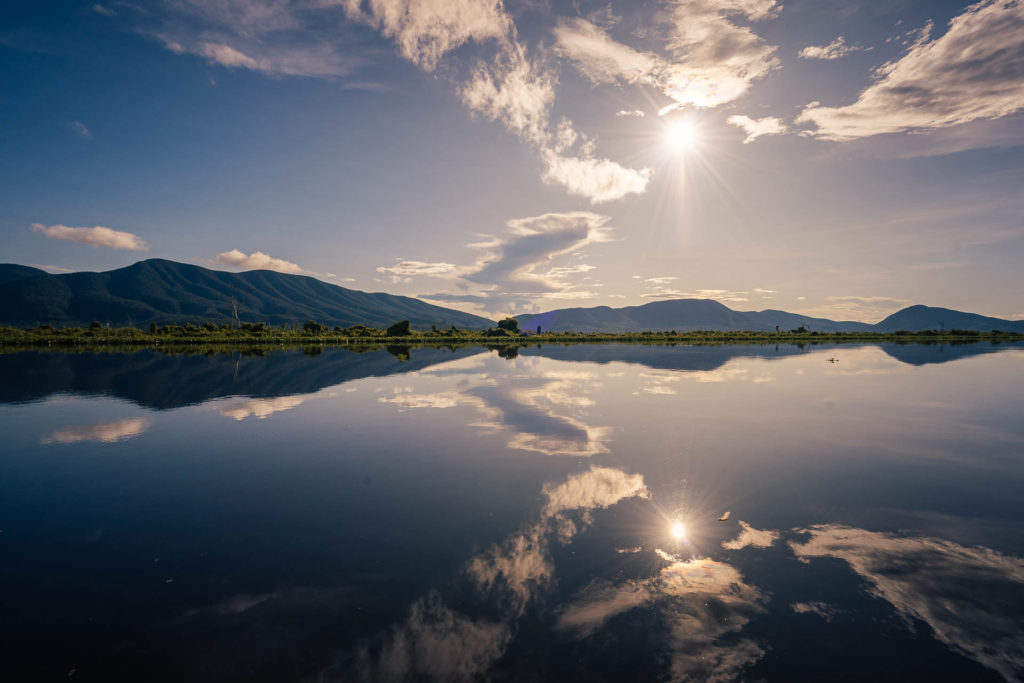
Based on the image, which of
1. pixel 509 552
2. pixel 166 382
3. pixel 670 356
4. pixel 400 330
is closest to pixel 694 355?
pixel 670 356

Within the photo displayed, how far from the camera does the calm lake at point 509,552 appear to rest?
23.1 feet

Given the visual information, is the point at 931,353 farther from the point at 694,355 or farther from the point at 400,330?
the point at 400,330

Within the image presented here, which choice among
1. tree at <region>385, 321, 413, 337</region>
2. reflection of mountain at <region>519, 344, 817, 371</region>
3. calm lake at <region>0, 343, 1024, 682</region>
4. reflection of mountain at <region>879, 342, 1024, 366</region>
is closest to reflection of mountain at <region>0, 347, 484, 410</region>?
calm lake at <region>0, 343, 1024, 682</region>

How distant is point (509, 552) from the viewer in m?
10.1

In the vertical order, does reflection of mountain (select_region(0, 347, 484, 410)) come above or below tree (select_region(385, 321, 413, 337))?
below

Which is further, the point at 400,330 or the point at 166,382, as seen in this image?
the point at 400,330

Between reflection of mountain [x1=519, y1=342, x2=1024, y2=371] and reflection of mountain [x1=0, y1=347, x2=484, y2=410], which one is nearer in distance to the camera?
reflection of mountain [x1=0, y1=347, x2=484, y2=410]

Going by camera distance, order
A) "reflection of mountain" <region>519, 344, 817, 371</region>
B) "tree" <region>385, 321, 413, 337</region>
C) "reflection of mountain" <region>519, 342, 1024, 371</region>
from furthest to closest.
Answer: "tree" <region>385, 321, 413, 337</region> → "reflection of mountain" <region>519, 342, 1024, 371</region> → "reflection of mountain" <region>519, 344, 817, 371</region>

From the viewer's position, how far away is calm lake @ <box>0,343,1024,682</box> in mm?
7051

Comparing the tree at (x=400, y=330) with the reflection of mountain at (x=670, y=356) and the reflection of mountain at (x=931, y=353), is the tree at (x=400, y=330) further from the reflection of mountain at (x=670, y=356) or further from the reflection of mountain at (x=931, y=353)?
the reflection of mountain at (x=931, y=353)

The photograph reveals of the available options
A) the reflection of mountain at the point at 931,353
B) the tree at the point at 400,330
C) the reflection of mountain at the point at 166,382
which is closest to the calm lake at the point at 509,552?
the reflection of mountain at the point at 166,382

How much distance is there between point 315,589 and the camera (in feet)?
28.6

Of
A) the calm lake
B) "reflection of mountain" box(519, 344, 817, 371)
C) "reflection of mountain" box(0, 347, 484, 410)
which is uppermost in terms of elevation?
"reflection of mountain" box(519, 344, 817, 371)

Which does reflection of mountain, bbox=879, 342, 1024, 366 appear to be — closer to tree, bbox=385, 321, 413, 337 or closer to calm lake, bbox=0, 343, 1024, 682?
calm lake, bbox=0, 343, 1024, 682
